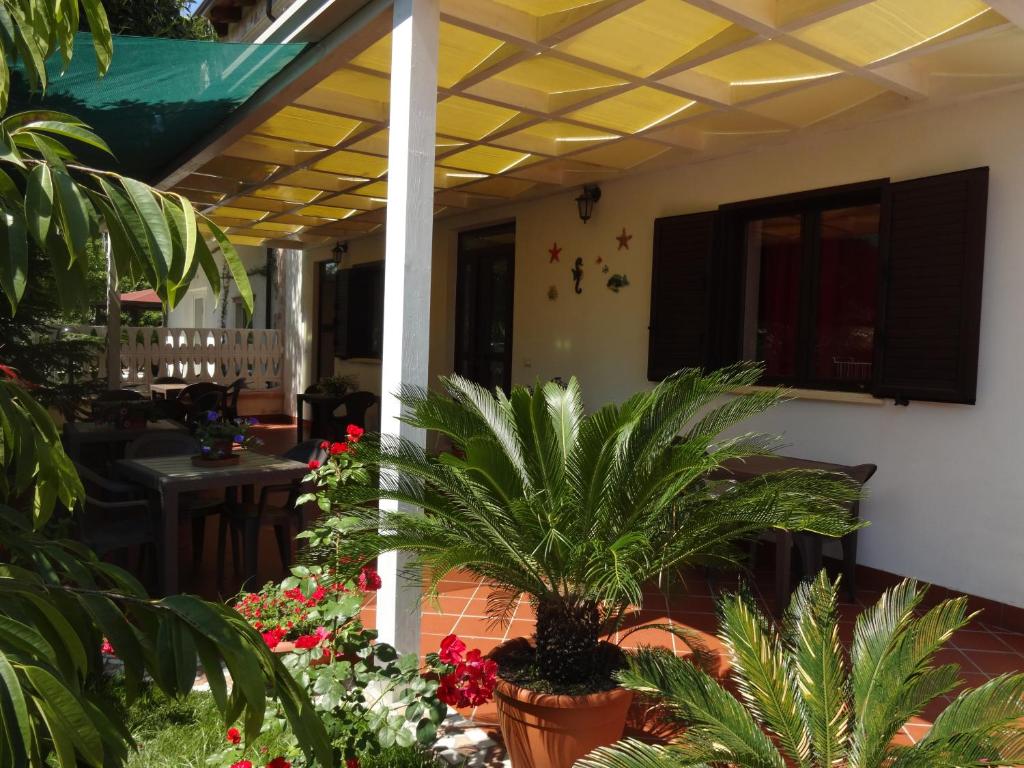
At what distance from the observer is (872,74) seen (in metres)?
3.88

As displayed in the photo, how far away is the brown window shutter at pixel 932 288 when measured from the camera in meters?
4.14

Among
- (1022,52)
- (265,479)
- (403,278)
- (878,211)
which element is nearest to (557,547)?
(403,278)

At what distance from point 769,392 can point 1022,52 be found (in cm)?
226

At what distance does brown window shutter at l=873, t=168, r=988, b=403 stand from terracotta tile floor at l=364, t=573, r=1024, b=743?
1.24 metres

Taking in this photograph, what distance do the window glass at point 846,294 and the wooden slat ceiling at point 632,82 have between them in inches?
26.0

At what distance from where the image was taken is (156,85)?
4.56 meters

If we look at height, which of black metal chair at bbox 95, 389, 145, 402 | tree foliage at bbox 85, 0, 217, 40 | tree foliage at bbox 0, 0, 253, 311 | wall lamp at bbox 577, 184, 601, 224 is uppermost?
tree foliage at bbox 85, 0, 217, 40

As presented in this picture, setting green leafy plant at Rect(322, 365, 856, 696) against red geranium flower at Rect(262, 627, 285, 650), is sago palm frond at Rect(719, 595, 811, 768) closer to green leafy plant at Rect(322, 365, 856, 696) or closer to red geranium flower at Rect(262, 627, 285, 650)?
green leafy plant at Rect(322, 365, 856, 696)

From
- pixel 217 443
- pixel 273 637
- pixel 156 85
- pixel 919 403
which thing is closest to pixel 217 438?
pixel 217 443

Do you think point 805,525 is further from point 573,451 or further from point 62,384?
point 62,384

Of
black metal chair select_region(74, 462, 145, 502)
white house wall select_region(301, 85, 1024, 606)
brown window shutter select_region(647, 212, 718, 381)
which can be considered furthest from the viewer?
brown window shutter select_region(647, 212, 718, 381)

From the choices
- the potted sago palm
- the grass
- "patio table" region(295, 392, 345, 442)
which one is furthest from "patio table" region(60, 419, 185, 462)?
the potted sago palm

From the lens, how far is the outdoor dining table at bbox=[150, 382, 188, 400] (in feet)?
31.8

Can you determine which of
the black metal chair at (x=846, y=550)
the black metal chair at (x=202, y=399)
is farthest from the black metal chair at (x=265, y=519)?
the black metal chair at (x=202, y=399)
